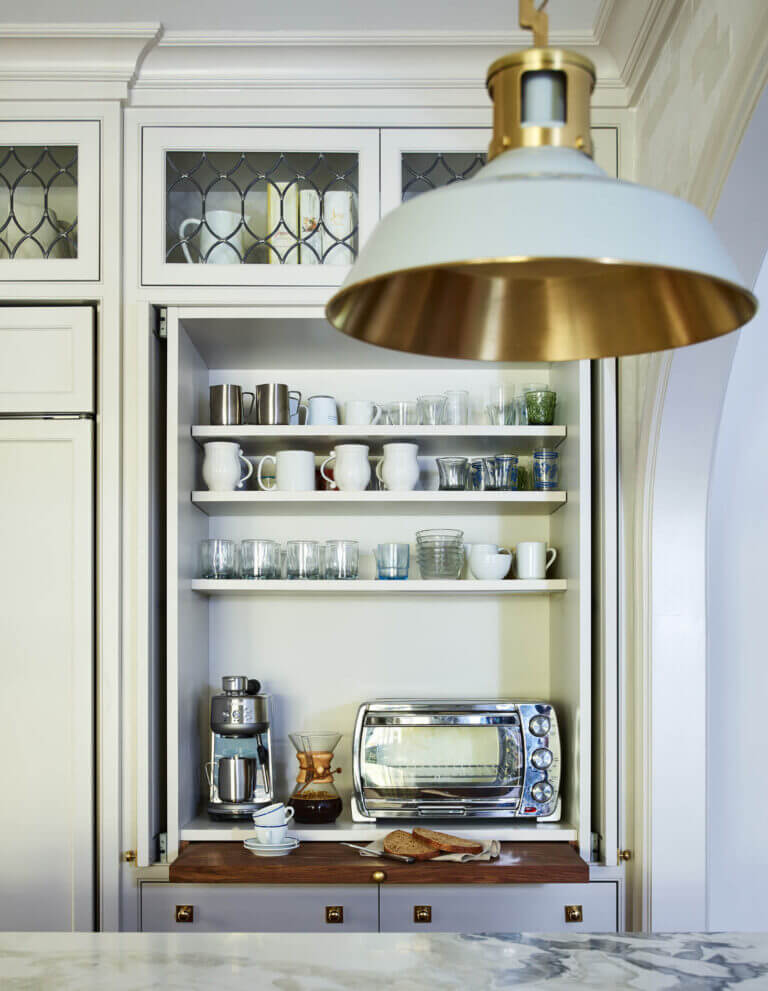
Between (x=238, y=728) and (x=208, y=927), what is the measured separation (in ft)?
1.52

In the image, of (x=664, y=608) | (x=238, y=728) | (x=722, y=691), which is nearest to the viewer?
(x=664, y=608)

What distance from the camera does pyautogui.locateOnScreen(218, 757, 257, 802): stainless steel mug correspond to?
8.50 ft

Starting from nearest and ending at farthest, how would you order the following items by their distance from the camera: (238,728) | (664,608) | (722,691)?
(664,608) < (238,728) < (722,691)

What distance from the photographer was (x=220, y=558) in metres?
2.67

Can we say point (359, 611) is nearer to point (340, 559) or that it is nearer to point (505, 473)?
point (340, 559)

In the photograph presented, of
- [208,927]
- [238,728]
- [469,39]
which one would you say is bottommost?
[208,927]

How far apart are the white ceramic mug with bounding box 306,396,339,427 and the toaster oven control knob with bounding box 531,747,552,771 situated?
3.29ft

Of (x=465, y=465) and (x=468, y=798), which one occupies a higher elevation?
(x=465, y=465)

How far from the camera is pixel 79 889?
242cm

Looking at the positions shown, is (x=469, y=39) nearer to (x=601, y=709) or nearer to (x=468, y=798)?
(x=601, y=709)

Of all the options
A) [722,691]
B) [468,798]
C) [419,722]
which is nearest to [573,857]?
[468,798]

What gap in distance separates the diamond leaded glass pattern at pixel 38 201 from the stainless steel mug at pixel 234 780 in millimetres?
1322

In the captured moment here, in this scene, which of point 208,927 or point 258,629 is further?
point 258,629

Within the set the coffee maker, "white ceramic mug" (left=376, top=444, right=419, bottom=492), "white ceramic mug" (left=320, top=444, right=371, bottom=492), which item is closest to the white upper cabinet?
"white ceramic mug" (left=320, top=444, right=371, bottom=492)
